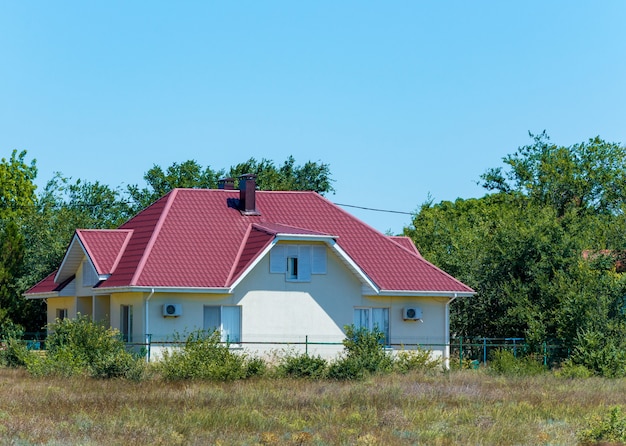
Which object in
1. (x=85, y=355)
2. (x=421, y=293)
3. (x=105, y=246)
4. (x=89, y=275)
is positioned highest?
(x=105, y=246)

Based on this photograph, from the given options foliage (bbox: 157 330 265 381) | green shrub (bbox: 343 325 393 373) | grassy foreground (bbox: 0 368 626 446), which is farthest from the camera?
green shrub (bbox: 343 325 393 373)

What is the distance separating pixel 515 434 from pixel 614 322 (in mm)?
18814

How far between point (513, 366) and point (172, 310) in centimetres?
1070

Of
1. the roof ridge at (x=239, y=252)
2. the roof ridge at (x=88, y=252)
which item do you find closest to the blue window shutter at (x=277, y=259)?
the roof ridge at (x=239, y=252)

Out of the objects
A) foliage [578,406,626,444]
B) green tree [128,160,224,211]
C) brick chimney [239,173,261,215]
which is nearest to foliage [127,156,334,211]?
green tree [128,160,224,211]

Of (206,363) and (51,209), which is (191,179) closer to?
(51,209)

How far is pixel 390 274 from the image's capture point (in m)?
40.4

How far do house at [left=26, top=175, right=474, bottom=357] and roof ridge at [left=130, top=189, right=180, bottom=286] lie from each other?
5cm

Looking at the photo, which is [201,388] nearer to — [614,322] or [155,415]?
[155,415]

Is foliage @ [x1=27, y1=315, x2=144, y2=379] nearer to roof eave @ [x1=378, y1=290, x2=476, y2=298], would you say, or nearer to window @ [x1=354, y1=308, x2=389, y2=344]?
window @ [x1=354, y1=308, x2=389, y2=344]

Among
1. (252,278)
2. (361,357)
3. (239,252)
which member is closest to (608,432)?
(361,357)

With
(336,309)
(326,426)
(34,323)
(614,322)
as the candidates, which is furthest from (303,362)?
(34,323)

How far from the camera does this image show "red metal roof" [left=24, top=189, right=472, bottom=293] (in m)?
37.5

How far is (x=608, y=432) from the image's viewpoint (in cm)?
1936
